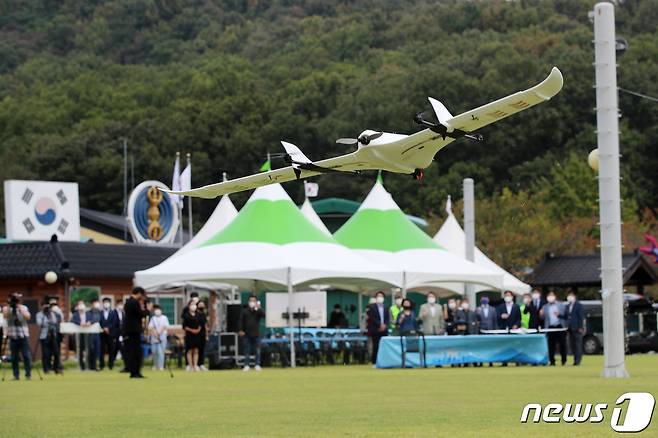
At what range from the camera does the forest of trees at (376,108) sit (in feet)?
219

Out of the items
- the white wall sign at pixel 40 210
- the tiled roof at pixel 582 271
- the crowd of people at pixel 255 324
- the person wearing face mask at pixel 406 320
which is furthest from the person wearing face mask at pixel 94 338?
the tiled roof at pixel 582 271

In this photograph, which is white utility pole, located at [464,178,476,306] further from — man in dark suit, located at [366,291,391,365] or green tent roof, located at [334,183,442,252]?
man in dark suit, located at [366,291,391,365]

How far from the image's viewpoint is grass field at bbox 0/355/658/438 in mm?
15414

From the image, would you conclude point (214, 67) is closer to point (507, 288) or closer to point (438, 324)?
point (507, 288)

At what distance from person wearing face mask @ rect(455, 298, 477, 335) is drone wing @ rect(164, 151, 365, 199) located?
25015 mm

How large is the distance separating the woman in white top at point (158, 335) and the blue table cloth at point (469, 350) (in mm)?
6128

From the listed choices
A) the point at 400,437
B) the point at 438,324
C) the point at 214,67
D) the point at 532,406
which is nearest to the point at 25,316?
the point at 438,324

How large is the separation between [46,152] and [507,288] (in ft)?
156

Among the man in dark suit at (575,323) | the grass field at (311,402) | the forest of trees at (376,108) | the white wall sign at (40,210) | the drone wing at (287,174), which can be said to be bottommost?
the grass field at (311,402)

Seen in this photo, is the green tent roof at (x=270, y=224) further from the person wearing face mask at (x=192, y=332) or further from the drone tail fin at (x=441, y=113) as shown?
the drone tail fin at (x=441, y=113)

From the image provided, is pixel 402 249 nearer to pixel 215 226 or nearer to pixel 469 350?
pixel 215 226

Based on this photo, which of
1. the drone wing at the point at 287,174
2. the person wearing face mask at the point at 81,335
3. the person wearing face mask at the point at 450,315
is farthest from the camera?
the person wearing face mask at the point at 450,315

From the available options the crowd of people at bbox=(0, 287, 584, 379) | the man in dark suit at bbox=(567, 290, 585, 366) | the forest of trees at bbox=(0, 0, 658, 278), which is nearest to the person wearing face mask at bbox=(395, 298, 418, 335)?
the crowd of people at bbox=(0, 287, 584, 379)

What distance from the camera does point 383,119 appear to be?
58656 mm
